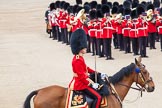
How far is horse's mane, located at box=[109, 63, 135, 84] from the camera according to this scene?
866 cm

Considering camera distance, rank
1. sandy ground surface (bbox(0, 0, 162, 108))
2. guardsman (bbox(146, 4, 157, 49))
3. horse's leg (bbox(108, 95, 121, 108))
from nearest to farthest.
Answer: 1. horse's leg (bbox(108, 95, 121, 108))
2. sandy ground surface (bbox(0, 0, 162, 108))
3. guardsman (bbox(146, 4, 157, 49))

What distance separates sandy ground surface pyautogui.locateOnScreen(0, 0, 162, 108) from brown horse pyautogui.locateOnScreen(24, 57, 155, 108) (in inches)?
87.1

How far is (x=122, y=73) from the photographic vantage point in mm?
8680

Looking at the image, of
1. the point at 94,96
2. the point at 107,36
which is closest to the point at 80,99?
the point at 94,96

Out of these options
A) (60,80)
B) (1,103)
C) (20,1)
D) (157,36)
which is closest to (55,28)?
(157,36)

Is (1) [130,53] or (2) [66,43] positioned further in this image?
(2) [66,43]

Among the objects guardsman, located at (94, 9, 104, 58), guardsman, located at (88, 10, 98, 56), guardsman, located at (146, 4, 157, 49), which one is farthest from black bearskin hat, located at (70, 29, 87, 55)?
guardsman, located at (146, 4, 157, 49)

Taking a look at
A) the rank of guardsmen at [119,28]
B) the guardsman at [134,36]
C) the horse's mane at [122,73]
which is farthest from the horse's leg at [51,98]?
the guardsman at [134,36]

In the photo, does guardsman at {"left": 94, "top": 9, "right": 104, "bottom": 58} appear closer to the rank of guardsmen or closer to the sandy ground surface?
the rank of guardsmen

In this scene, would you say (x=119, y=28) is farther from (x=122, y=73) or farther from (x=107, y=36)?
(x=122, y=73)

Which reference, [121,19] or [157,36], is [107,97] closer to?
[121,19]

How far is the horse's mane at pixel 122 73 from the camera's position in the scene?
8664mm

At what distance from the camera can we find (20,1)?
42969 millimetres

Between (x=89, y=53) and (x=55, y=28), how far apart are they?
466 centimetres
